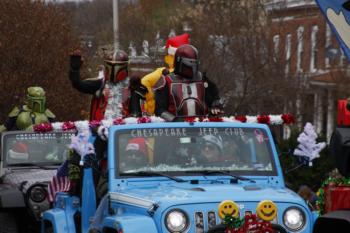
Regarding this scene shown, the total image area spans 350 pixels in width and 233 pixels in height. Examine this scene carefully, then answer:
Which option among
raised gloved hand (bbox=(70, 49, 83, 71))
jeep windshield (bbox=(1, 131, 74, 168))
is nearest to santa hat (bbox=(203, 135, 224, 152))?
raised gloved hand (bbox=(70, 49, 83, 71))

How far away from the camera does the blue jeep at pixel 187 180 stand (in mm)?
8773

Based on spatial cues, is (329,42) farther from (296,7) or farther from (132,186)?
(132,186)

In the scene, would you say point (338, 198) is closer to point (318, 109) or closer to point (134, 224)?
point (134, 224)

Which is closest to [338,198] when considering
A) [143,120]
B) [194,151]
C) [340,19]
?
[340,19]

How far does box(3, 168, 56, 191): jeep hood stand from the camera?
13211 millimetres

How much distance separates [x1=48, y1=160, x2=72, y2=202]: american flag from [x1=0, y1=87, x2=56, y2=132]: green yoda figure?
4135 millimetres

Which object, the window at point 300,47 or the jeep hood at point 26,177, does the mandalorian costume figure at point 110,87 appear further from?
the window at point 300,47

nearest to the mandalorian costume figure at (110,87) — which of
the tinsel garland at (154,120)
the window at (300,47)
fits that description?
the tinsel garland at (154,120)

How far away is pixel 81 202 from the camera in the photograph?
424 inches

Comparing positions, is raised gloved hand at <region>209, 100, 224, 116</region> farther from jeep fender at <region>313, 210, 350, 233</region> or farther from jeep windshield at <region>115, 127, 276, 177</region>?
jeep fender at <region>313, 210, 350, 233</region>

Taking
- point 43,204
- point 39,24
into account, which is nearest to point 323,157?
point 39,24

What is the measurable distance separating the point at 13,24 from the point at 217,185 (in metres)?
17.2

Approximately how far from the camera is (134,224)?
8617 mm

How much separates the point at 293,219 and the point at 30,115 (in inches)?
330
